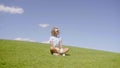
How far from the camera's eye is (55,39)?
19031 millimetres

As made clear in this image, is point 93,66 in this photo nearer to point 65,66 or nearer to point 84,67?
point 84,67

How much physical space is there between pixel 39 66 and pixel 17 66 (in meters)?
1.23

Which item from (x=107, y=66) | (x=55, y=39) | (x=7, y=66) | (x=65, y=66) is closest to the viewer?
(x=7, y=66)

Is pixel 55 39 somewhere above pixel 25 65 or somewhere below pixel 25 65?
above

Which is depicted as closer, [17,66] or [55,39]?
[17,66]

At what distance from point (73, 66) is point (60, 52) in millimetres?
5260

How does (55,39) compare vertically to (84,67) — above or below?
above

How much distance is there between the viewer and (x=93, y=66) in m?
14.6

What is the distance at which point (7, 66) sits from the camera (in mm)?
12680

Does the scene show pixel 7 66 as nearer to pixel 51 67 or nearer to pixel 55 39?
pixel 51 67

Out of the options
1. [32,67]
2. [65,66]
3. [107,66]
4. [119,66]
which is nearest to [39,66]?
[32,67]

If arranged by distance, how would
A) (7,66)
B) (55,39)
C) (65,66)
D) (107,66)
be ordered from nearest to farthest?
(7,66), (65,66), (107,66), (55,39)

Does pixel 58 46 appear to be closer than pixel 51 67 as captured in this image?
No

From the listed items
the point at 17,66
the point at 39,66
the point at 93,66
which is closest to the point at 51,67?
the point at 39,66
